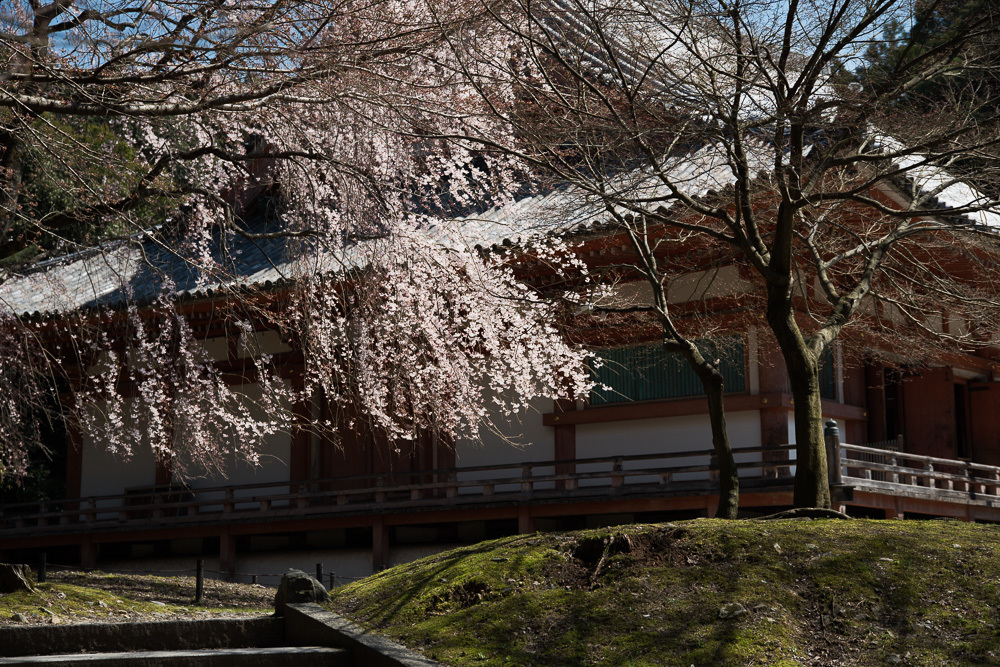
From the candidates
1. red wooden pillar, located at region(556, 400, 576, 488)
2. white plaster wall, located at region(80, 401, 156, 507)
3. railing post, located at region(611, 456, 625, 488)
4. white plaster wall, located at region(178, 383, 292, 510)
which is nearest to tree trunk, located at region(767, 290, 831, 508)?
railing post, located at region(611, 456, 625, 488)

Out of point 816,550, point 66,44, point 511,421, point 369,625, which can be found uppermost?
point 66,44

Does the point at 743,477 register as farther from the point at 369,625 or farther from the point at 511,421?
the point at 369,625

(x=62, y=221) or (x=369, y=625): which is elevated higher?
(x=62, y=221)

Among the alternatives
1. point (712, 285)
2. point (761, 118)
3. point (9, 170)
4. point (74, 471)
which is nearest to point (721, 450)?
point (761, 118)

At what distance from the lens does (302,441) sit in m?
15.7

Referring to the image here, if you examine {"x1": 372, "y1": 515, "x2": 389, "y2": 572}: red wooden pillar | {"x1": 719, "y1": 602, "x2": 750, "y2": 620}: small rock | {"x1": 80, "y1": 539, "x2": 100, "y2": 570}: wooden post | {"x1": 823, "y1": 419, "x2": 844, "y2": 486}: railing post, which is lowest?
{"x1": 80, "y1": 539, "x2": 100, "y2": 570}: wooden post

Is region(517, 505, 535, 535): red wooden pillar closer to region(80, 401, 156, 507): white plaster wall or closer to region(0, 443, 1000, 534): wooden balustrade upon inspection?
region(0, 443, 1000, 534): wooden balustrade

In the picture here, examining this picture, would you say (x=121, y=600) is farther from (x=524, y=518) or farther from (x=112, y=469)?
(x=112, y=469)

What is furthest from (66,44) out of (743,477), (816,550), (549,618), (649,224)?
(743,477)

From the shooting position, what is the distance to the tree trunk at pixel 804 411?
7.27 meters

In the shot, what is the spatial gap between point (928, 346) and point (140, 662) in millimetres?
10312

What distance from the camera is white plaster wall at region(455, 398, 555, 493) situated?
44.4 feet

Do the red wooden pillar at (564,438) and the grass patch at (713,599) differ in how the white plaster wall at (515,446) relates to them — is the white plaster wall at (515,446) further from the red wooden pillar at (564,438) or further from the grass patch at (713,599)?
the grass patch at (713,599)

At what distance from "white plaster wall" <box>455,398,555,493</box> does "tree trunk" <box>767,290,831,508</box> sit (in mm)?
6197
